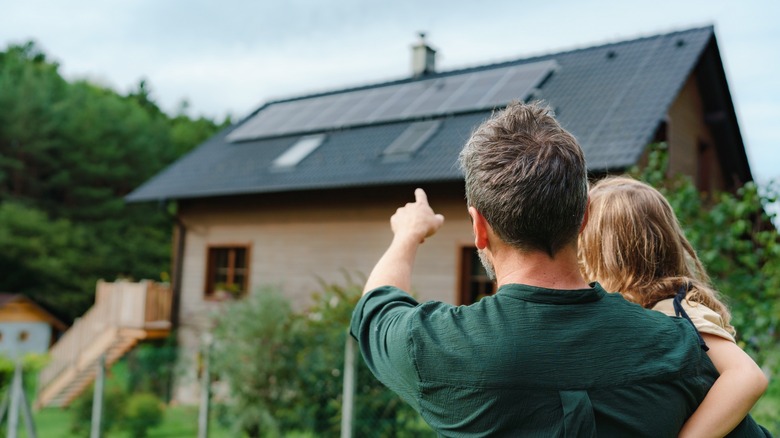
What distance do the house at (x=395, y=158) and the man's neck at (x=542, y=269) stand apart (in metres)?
9.15

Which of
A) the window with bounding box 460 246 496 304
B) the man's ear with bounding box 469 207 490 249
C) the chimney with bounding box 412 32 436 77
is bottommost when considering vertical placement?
the man's ear with bounding box 469 207 490 249

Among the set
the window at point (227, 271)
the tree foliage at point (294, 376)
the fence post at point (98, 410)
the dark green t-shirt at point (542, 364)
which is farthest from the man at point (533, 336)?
the window at point (227, 271)

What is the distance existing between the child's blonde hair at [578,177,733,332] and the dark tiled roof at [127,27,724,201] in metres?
8.56

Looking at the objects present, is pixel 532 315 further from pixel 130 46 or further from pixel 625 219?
pixel 130 46

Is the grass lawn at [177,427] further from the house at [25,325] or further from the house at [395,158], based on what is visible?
the house at [25,325]

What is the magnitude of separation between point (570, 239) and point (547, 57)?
1479 centimetres

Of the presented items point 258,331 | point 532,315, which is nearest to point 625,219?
point 532,315

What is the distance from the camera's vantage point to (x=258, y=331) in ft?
29.2

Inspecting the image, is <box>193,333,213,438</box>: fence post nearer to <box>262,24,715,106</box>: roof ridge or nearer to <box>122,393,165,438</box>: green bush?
<box>122,393,165,438</box>: green bush

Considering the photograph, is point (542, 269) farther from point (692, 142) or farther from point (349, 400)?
point (692, 142)

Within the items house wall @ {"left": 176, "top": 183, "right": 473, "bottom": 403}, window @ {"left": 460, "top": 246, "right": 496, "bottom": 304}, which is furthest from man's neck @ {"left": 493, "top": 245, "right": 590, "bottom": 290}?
window @ {"left": 460, "top": 246, "right": 496, "bottom": 304}

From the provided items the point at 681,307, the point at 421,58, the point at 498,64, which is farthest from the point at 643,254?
the point at 421,58

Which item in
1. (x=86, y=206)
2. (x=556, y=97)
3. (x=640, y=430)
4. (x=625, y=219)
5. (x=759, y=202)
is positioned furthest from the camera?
(x=86, y=206)

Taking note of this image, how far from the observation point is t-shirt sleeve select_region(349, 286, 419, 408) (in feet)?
4.49
